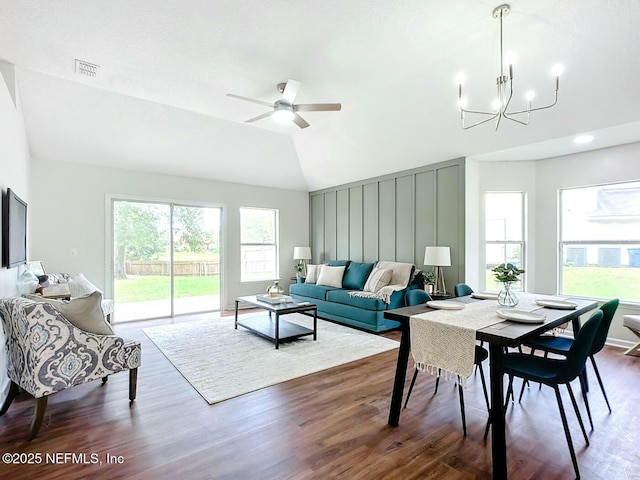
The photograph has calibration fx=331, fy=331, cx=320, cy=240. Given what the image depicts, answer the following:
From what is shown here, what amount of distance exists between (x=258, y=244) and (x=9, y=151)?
14.4 ft

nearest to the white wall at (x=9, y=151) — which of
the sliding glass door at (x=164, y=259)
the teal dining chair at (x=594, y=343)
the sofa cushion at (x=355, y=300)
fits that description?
the sliding glass door at (x=164, y=259)

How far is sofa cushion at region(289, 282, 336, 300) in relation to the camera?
584 centimetres

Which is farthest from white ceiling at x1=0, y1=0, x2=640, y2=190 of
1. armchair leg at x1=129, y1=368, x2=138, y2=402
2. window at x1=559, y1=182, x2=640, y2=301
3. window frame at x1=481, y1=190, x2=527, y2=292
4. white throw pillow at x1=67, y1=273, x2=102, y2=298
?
armchair leg at x1=129, y1=368, x2=138, y2=402

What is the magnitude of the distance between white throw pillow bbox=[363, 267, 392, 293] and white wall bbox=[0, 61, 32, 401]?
4354 mm

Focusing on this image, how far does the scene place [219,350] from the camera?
13.0ft

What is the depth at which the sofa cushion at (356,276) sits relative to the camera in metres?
5.88

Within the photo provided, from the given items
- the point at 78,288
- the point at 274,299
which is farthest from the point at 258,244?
the point at 78,288

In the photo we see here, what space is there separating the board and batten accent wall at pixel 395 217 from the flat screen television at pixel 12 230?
16.6 feet

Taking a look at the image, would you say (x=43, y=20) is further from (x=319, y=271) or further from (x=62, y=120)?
(x=319, y=271)

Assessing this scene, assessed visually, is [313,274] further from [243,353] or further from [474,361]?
[474,361]

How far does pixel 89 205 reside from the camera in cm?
528

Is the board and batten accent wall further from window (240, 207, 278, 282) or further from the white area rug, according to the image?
the white area rug

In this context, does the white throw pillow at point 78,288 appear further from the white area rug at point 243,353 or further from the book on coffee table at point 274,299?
the book on coffee table at point 274,299

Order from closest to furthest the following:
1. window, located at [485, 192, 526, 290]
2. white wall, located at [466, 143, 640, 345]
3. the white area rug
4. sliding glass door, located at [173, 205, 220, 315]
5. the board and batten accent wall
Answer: the white area rug → white wall, located at [466, 143, 640, 345] → the board and batten accent wall → window, located at [485, 192, 526, 290] → sliding glass door, located at [173, 205, 220, 315]
